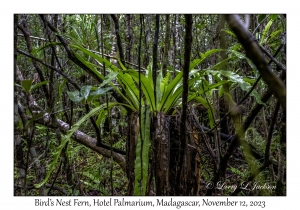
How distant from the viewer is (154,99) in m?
1.42

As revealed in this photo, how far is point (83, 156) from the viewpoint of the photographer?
3.16 metres

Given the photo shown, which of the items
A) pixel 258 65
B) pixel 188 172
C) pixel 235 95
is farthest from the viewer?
pixel 235 95

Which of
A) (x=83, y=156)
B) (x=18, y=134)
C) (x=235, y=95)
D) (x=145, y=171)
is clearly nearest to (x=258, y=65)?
(x=145, y=171)

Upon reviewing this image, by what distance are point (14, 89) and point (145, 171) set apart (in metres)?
0.79
